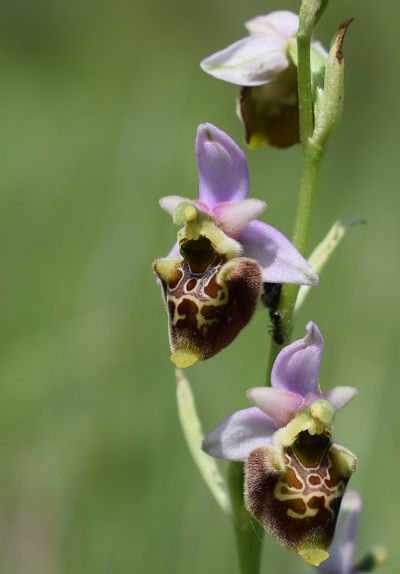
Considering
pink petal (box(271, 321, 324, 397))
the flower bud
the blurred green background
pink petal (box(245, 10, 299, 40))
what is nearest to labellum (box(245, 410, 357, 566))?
Answer: pink petal (box(271, 321, 324, 397))

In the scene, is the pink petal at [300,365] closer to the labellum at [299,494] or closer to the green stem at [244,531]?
the labellum at [299,494]

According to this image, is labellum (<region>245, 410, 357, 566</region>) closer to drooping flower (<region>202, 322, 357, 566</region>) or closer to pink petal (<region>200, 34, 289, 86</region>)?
drooping flower (<region>202, 322, 357, 566</region>)

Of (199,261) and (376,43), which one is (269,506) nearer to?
(199,261)

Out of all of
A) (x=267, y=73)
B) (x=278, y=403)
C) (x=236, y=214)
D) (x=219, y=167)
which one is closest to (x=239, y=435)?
(x=278, y=403)

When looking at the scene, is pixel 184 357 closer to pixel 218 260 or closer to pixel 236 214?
pixel 218 260

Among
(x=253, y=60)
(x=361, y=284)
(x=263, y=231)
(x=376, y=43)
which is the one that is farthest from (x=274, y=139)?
(x=376, y=43)

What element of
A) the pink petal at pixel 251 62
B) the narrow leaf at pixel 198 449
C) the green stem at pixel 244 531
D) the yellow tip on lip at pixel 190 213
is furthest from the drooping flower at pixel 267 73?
the green stem at pixel 244 531
